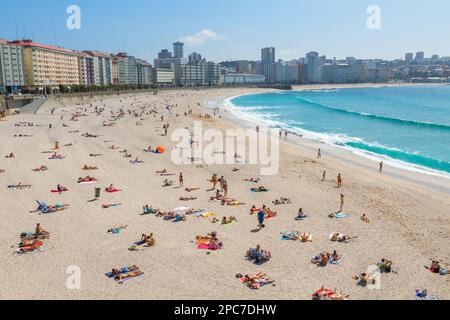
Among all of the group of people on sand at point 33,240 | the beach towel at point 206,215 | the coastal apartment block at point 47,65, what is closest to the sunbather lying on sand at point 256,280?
the beach towel at point 206,215

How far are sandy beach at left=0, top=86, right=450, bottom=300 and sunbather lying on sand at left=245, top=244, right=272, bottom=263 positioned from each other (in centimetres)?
21

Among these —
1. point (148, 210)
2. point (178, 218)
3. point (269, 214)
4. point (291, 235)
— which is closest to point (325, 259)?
point (291, 235)

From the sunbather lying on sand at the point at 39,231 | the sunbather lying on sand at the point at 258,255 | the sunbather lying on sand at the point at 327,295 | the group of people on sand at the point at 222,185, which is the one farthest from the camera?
the group of people on sand at the point at 222,185

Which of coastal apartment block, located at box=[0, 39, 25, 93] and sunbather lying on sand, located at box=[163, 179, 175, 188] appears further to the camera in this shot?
coastal apartment block, located at box=[0, 39, 25, 93]

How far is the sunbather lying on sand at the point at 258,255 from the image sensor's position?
13.0m

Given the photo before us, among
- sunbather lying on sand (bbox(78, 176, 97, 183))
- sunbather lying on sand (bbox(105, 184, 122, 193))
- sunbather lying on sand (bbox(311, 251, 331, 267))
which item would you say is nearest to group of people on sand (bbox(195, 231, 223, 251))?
sunbather lying on sand (bbox(311, 251, 331, 267))

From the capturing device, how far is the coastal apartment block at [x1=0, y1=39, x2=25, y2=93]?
8994 centimetres

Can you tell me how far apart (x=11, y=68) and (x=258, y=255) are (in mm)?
94303

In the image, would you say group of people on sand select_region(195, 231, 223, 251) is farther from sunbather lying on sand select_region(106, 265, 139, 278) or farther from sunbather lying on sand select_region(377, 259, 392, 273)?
sunbather lying on sand select_region(377, 259, 392, 273)

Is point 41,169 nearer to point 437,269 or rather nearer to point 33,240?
point 33,240

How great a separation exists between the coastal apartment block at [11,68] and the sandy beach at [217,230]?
7125cm

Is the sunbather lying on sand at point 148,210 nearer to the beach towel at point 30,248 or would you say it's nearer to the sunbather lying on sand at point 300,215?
the beach towel at point 30,248

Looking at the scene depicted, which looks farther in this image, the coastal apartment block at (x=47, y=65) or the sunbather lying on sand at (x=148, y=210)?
the coastal apartment block at (x=47, y=65)

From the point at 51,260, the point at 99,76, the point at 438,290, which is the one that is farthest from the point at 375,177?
the point at 99,76
